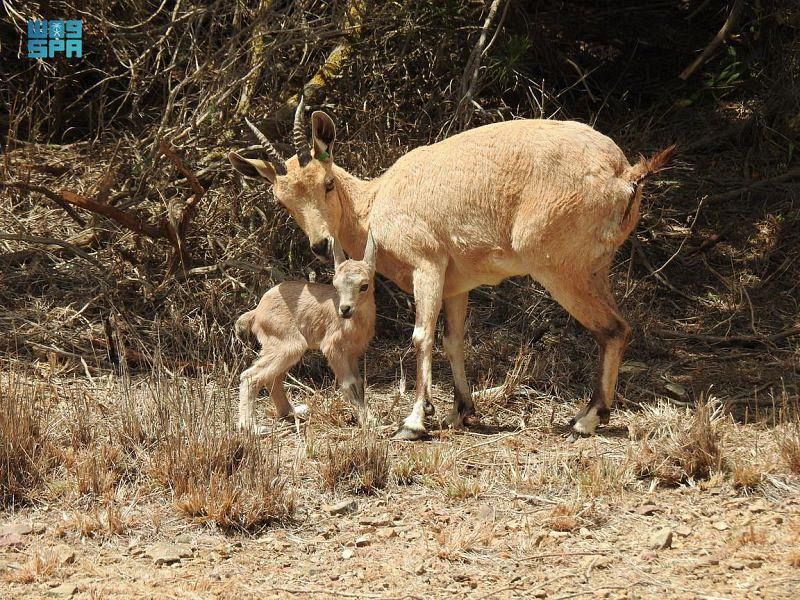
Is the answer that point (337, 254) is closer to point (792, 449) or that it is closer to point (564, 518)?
point (564, 518)

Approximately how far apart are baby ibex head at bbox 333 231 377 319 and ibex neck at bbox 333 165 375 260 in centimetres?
56

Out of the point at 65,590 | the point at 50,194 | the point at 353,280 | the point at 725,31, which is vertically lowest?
the point at 65,590

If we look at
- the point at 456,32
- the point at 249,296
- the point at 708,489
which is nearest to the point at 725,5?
the point at 456,32

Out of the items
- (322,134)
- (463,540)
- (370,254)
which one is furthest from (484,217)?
(463,540)

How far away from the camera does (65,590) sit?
5.13 metres

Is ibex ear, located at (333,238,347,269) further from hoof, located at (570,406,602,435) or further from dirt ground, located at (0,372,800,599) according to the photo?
hoof, located at (570,406,602,435)

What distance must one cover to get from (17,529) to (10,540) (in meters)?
0.14

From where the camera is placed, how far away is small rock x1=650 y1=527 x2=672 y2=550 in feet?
17.7

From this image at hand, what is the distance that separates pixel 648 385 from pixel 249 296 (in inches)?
143

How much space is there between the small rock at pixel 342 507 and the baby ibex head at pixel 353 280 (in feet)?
5.03

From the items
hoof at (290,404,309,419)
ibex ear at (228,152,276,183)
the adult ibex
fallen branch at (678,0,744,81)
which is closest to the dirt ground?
hoof at (290,404,309,419)

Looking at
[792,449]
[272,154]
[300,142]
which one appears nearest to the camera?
[792,449]

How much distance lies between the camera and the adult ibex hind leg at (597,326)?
288 inches

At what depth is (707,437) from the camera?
6297 mm
